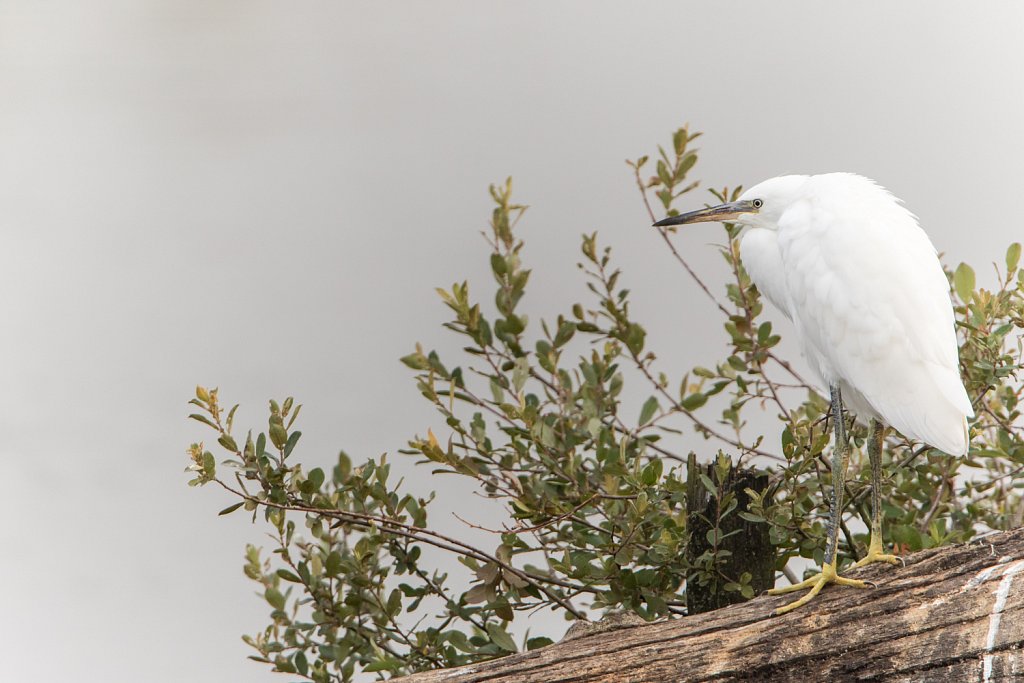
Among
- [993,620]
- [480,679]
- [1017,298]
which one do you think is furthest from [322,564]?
[1017,298]

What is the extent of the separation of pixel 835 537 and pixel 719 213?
3.25 ft

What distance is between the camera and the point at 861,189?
2.63 meters

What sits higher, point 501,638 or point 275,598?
point 275,598

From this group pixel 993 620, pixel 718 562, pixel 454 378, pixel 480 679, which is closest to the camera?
pixel 993 620

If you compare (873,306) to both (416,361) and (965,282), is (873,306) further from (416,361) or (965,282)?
(416,361)

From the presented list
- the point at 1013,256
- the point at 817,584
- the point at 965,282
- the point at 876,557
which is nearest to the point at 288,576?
the point at 817,584

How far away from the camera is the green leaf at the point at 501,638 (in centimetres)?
266

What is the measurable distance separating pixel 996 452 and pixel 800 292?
2.30 ft

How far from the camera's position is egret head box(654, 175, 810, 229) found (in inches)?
107

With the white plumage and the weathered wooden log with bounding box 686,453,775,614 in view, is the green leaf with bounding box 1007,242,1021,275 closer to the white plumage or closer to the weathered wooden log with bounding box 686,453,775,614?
the white plumage

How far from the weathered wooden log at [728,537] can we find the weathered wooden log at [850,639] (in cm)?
43

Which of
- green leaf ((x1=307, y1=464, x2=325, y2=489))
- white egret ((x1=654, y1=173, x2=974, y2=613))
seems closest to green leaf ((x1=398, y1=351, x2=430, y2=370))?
green leaf ((x1=307, y1=464, x2=325, y2=489))

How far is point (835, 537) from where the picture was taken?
2.38 meters

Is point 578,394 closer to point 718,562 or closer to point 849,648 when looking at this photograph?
point 718,562
